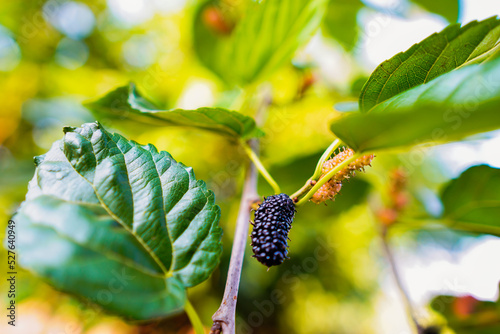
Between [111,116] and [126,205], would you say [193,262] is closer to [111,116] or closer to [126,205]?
[126,205]

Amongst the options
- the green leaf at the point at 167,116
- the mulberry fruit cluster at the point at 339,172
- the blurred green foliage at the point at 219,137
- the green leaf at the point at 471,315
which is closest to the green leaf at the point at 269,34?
the blurred green foliage at the point at 219,137

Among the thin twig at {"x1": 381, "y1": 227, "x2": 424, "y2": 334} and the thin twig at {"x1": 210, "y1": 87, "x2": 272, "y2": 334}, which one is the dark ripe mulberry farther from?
the thin twig at {"x1": 381, "y1": 227, "x2": 424, "y2": 334}

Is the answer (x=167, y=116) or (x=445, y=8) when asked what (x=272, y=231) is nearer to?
(x=167, y=116)

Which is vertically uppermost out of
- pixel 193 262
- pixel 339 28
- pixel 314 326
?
pixel 339 28

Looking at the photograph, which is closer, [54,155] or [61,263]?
[61,263]

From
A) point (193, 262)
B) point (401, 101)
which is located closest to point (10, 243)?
point (193, 262)

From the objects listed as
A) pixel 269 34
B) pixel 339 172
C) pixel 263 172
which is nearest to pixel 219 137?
pixel 269 34
